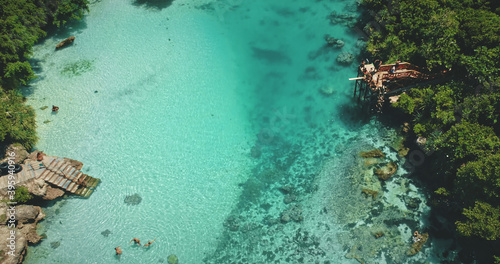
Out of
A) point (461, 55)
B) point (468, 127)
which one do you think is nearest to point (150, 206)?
point (468, 127)

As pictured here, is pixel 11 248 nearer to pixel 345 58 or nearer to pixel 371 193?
pixel 371 193

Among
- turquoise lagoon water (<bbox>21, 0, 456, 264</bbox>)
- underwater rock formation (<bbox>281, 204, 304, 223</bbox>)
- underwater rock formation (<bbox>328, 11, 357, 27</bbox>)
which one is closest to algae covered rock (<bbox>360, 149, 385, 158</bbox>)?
turquoise lagoon water (<bbox>21, 0, 456, 264</bbox>)

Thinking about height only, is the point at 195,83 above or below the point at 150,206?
above

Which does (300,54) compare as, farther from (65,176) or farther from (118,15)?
(65,176)

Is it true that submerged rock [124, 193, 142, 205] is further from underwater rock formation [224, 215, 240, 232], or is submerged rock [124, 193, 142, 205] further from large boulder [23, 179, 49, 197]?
underwater rock formation [224, 215, 240, 232]

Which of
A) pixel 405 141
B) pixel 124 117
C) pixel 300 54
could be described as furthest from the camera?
pixel 300 54

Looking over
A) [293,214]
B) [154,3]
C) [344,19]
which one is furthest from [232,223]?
[154,3]

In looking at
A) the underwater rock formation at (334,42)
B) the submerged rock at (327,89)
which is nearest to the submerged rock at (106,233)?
the submerged rock at (327,89)

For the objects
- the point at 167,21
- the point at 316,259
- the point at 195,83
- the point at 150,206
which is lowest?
the point at 316,259
